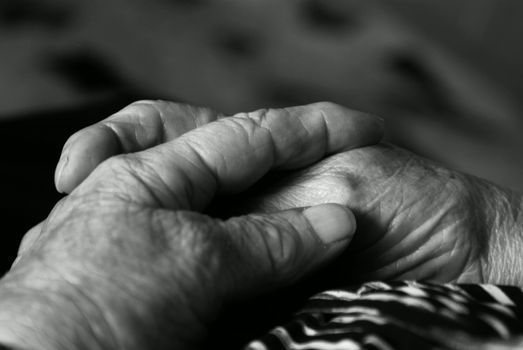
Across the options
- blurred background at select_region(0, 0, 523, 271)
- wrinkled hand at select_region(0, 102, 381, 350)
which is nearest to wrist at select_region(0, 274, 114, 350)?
wrinkled hand at select_region(0, 102, 381, 350)

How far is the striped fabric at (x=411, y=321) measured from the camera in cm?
55

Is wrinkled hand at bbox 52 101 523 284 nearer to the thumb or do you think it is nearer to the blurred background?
the thumb

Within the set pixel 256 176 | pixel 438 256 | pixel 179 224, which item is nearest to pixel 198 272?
pixel 179 224

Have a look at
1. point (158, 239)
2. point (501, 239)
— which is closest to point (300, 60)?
point (501, 239)

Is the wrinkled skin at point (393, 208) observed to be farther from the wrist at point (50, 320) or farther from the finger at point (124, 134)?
the wrist at point (50, 320)

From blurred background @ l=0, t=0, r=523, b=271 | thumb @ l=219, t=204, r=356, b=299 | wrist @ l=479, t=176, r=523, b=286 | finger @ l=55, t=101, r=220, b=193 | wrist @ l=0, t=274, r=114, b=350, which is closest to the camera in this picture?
wrist @ l=0, t=274, r=114, b=350

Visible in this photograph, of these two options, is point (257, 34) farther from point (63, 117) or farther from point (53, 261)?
point (53, 261)

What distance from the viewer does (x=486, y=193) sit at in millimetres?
908

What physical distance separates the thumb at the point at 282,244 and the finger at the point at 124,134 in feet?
0.55

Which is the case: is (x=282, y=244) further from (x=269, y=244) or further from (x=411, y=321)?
(x=411, y=321)

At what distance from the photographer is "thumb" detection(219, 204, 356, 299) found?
25.3 inches

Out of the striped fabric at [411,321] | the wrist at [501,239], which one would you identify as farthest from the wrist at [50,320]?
the wrist at [501,239]

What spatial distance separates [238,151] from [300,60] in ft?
2.76

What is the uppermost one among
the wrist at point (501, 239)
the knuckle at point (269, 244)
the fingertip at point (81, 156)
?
the fingertip at point (81, 156)
